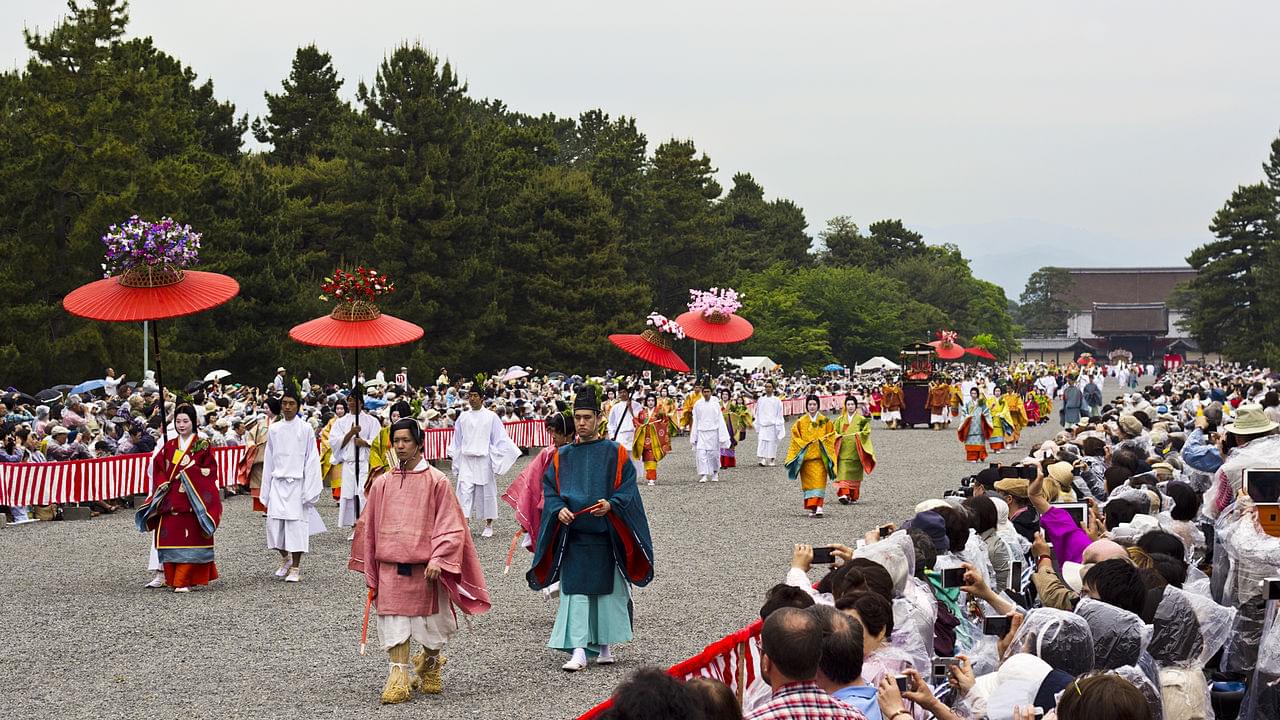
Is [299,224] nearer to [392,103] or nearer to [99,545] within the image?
[392,103]

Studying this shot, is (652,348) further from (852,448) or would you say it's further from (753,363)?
(753,363)

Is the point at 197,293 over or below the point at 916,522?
over

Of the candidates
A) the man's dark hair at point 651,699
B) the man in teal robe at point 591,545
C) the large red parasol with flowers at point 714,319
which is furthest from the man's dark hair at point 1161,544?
the large red parasol with flowers at point 714,319

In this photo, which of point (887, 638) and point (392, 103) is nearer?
point (887, 638)

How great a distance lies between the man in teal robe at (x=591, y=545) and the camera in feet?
27.5

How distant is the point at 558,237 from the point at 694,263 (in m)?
11.8

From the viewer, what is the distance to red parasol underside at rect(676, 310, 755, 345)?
17.5 metres

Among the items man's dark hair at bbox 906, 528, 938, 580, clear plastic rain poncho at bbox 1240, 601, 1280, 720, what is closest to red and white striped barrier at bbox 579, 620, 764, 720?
man's dark hair at bbox 906, 528, 938, 580

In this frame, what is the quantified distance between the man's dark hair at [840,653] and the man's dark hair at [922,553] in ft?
6.25

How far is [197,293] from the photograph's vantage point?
34.9ft

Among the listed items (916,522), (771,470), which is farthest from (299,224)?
(916,522)

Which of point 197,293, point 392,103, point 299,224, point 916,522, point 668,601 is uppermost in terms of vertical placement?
point 392,103

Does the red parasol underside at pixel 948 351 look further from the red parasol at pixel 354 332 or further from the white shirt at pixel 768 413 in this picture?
the red parasol at pixel 354 332

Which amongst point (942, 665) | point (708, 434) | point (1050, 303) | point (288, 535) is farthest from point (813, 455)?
point (1050, 303)
